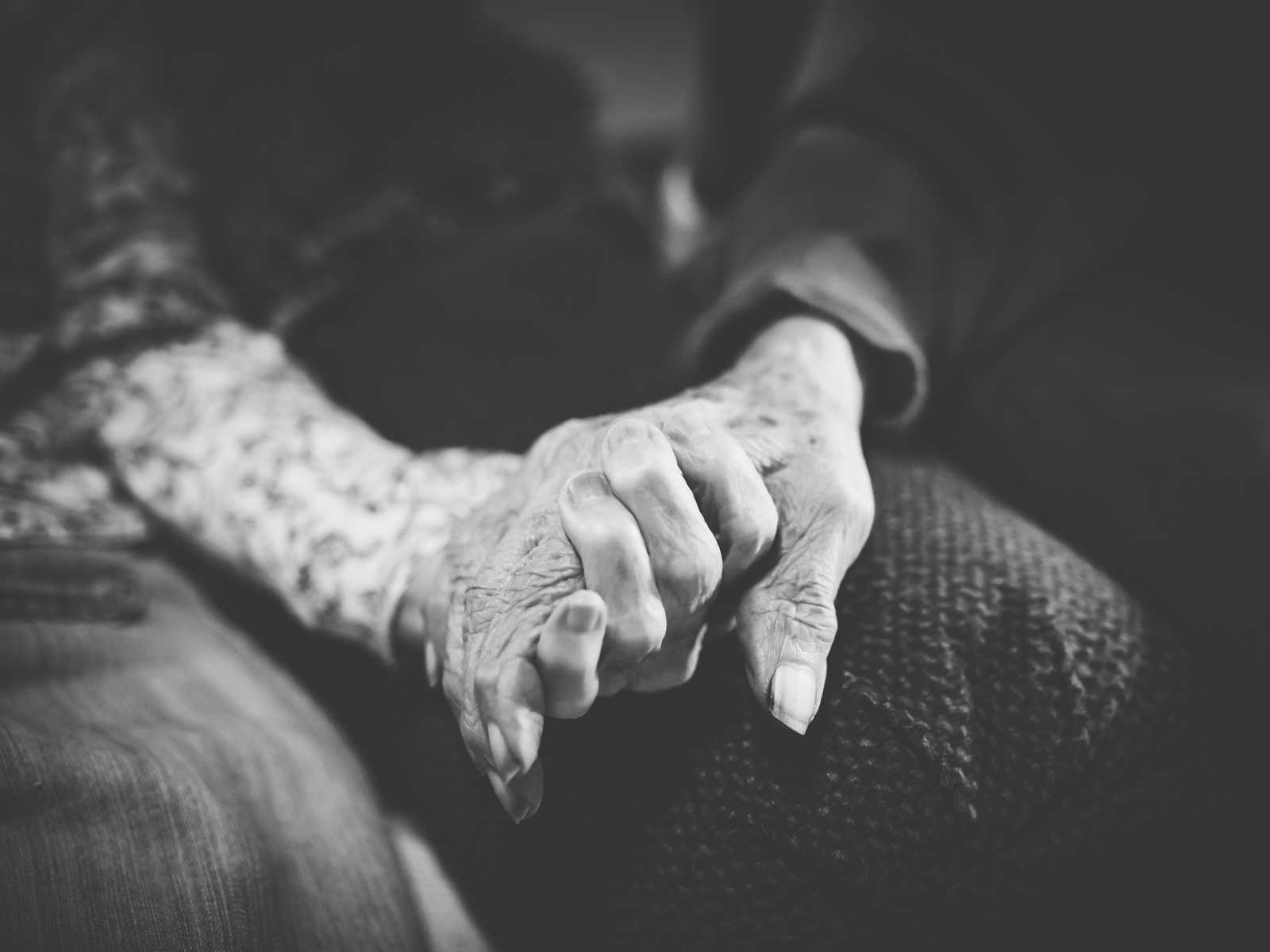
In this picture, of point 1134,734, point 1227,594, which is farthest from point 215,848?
point 1227,594

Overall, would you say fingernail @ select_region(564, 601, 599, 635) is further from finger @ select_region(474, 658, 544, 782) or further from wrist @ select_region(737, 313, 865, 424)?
wrist @ select_region(737, 313, 865, 424)

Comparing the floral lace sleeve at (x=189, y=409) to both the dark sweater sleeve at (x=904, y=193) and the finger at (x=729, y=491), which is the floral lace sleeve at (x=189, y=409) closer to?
the finger at (x=729, y=491)

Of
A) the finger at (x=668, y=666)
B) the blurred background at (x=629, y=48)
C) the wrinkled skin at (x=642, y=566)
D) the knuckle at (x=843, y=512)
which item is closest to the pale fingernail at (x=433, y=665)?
the wrinkled skin at (x=642, y=566)

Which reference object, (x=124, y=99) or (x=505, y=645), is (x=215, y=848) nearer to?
(x=505, y=645)

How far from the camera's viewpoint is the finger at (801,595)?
338 mm

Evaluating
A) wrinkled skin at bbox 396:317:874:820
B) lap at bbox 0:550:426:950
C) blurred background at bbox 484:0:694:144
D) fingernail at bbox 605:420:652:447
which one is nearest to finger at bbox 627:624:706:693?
wrinkled skin at bbox 396:317:874:820

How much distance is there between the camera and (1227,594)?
17.5 inches


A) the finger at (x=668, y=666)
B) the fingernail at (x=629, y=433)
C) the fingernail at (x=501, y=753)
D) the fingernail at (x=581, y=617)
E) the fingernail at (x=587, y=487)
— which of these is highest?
the fingernail at (x=629, y=433)

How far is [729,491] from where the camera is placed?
350 millimetres

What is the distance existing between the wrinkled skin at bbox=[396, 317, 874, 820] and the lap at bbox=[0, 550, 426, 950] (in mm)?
161

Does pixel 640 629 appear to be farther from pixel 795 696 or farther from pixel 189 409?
pixel 189 409

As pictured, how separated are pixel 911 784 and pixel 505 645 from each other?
0.70 feet

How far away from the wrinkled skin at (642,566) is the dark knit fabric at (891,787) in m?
0.04

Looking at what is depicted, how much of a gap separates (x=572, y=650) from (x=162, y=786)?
0.90 ft
